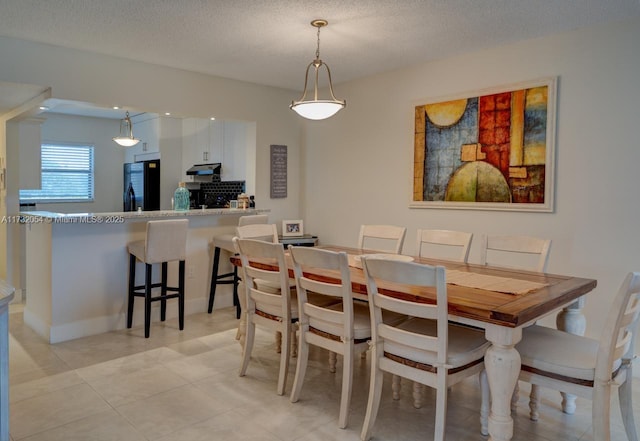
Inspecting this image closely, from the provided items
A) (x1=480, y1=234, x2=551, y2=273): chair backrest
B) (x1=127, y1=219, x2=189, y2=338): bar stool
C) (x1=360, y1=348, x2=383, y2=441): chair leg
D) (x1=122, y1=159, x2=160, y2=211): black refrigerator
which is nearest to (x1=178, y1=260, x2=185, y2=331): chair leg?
(x1=127, y1=219, x2=189, y2=338): bar stool

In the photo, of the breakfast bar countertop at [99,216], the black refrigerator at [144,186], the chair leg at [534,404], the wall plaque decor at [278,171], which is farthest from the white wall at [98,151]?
the chair leg at [534,404]

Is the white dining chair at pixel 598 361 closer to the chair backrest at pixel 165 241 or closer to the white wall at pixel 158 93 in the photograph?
the chair backrest at pixel 165 241

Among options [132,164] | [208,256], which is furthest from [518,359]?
[132,164]

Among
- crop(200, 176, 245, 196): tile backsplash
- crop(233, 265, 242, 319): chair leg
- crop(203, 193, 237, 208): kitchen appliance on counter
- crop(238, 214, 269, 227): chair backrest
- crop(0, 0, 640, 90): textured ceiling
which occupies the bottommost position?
crop(233, 265, 242, 319): chair leg

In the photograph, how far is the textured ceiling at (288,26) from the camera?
2.79 metres

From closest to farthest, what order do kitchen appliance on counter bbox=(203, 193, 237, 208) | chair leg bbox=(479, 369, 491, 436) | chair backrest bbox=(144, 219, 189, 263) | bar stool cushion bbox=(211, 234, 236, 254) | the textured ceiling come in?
chair leg bbox=(479, 369, 491, 436), the textured ceiling, chair backrest bbox=(144, 219, 189, 263), bar stool cushion bbox=(211, 234, 236, 254), kitchen appliance on counter bbox=(203, 193, 237, 208)

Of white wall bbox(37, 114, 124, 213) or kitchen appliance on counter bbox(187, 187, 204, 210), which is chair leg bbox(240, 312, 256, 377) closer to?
kitchen appliance on counter bbox(187, 187, 204, 210)

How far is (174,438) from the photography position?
2.20 metres

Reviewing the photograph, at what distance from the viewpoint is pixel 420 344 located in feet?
6.51

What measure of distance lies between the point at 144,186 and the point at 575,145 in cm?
565

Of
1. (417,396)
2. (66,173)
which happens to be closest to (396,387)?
(417,396)

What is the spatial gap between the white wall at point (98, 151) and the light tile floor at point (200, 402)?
14.0 feet

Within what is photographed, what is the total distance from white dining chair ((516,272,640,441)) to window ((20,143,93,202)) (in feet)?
23.4

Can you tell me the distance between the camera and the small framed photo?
505 centimetres
